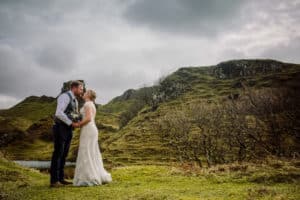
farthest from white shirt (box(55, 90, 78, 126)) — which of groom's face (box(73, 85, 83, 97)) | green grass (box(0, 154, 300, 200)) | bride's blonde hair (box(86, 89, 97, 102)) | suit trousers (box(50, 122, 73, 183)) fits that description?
green grass (box(0, 154, 300, 200))

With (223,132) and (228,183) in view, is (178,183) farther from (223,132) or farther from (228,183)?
(223,132)

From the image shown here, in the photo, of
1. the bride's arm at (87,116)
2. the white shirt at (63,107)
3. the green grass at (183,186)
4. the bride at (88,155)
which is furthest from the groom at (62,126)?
the green grass at (183,186)

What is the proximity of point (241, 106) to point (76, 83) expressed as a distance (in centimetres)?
8173

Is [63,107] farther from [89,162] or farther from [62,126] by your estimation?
[89,162]

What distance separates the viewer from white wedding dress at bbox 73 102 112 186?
1316 centimetres

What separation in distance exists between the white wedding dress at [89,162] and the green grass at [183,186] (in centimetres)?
53

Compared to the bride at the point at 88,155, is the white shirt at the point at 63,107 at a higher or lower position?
higher

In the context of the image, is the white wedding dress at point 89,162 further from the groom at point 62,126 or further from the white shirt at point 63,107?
the white shirt at point 63,107

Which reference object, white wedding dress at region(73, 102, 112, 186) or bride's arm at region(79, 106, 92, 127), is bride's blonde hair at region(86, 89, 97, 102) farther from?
bride's arm at region(79, 106, 92, 127)

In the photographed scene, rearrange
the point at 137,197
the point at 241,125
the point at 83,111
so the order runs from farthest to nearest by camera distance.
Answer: the point at 241,125
the point at 83,111
the point at 137,197

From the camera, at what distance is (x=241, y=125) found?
80062 millimetres

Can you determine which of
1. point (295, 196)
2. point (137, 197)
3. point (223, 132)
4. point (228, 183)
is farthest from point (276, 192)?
point (223, 132)

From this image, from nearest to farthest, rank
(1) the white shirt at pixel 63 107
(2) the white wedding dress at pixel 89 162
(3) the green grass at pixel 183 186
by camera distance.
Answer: (3) the green grass at pixel 183 186, (1) the white shirt at pixel 63 107, (2) the white wedding dress at pixel 89 162

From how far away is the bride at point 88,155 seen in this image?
13188mm
